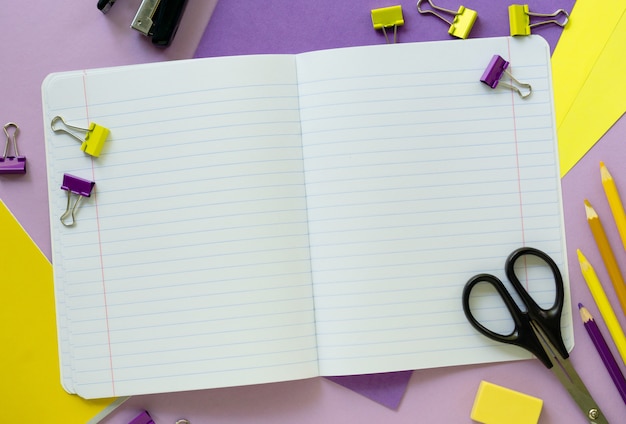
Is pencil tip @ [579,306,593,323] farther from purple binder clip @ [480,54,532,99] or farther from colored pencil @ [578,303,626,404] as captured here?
purple binder clip @ [480,54,532,99]

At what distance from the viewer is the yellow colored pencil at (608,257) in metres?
0.75

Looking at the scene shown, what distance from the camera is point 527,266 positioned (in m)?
0.75

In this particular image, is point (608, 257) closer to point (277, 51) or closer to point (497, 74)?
point (497, 74)

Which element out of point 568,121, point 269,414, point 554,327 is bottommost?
point 269,414

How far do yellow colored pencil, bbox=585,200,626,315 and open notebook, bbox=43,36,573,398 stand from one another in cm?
4

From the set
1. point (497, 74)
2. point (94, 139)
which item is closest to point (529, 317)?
point (497, 74)

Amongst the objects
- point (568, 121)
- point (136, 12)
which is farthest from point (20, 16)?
point (568, 121)

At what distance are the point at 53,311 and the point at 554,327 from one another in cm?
62

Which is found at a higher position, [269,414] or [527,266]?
[527,266]

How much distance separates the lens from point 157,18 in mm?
756

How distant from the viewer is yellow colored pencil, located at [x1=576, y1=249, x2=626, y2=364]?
0.76 m

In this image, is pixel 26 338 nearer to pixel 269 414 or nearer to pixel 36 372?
pixel 36 372

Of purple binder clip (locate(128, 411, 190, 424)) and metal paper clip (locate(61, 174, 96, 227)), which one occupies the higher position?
metal paper clip (locate(61, 174, 96, 227))

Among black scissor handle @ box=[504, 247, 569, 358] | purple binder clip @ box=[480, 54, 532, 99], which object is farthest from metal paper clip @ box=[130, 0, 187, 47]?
black scissor handle @ box=[504, 247, 569, 358]
